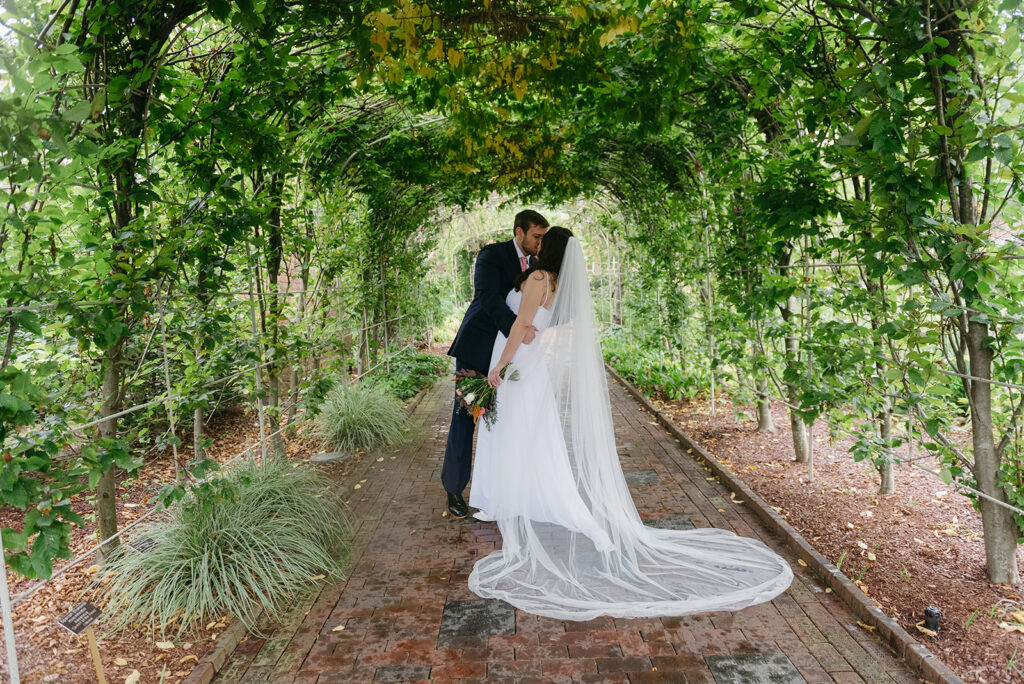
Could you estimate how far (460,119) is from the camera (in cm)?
591

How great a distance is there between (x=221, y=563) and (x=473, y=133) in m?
4.36

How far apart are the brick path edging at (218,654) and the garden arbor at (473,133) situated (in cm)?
73

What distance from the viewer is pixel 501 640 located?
3.02 m

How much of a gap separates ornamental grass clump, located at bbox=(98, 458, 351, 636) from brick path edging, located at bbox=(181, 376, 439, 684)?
43mm

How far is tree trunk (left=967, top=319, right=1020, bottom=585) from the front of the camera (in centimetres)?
328

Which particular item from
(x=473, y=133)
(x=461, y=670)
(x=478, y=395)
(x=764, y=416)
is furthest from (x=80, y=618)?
(x=764, y=416)

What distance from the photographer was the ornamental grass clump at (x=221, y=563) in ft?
10.4

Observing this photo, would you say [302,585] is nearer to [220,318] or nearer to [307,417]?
[220,318]

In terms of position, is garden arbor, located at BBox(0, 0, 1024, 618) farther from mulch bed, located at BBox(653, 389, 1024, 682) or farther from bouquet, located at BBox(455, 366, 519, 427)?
bouquet, located at BBox(455, 366, 519, 427)

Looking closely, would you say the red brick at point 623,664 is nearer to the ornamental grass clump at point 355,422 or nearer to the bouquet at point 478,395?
the bouquet at point 478,395

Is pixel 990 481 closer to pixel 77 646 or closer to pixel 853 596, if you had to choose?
pixel 853 596

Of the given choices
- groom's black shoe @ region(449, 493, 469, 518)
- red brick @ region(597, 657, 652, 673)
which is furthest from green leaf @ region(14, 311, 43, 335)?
groom's black shoe @ region(449, 493, 469, 518)

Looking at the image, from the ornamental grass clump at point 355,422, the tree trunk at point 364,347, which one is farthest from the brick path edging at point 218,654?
the tree trunk at point 364,347

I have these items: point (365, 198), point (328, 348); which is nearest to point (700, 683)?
point (328, 348)
